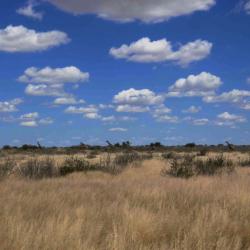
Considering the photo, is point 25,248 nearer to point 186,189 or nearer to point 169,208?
point 169,208

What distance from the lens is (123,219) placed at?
36.0ft

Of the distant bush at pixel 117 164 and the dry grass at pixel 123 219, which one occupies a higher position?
the distant bush at pixel 117 164

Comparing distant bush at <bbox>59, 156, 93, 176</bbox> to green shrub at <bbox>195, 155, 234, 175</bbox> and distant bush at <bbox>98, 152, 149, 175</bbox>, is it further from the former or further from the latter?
green shrub at <bbox>195, 155, 234, 175</bbox>

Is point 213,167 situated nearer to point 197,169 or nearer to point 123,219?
point 197,169

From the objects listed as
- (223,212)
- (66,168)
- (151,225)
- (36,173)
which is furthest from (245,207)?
(66,168)

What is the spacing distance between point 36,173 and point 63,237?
14.9m

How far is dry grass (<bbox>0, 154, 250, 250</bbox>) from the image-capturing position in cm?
903

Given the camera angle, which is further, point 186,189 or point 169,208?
point 186,189

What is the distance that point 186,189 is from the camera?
1627 centimetres

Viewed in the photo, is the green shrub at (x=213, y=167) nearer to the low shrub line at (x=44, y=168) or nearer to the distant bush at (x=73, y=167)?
the low shrub line at (x=44, y=168)

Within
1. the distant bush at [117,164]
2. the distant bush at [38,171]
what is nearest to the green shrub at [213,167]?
the distant bush at [117,164]

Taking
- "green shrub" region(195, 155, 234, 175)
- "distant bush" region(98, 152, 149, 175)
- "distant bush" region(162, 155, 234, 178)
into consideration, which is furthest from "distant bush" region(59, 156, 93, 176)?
"green shrub" region(195, 155, 234, 175)

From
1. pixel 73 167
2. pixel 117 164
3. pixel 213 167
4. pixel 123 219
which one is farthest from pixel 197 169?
pixel 123 219

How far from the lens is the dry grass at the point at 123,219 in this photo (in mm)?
9031
